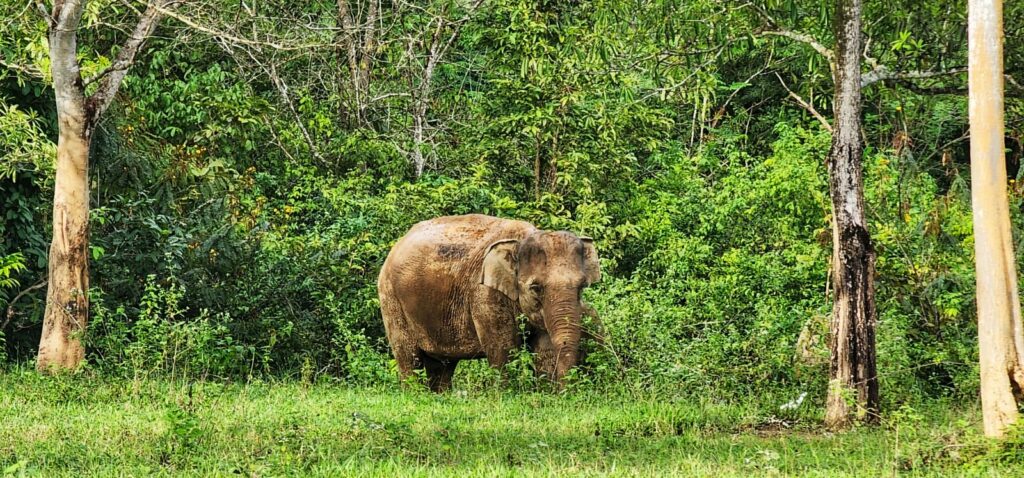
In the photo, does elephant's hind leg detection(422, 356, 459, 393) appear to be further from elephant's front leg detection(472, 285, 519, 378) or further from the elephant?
elephant's front leg detection(472, 285, 519, 378)

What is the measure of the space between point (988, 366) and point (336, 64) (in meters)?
16.5

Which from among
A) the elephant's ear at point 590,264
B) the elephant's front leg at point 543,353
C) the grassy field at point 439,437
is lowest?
the grassy field at point 439,437

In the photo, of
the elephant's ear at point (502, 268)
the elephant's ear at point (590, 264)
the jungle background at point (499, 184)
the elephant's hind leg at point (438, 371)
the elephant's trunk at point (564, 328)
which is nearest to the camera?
the jungle background at point (499, 184)

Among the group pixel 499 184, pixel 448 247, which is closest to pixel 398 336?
pixel 448 247

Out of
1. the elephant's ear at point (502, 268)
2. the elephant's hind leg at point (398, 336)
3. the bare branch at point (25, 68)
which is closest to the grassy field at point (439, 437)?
the elephant's ear at point (502, 268)

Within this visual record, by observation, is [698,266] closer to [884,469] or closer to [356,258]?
[356,258]

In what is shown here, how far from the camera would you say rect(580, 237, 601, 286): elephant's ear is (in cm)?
1417

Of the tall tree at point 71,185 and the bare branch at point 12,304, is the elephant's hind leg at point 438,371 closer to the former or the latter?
the tall tree at point 71,185

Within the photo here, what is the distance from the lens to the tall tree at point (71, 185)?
13250 millimetres

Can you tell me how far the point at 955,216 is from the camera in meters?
15.8

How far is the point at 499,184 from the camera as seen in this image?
20453 mm

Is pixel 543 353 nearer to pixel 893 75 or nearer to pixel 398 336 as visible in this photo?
pixel 398 336

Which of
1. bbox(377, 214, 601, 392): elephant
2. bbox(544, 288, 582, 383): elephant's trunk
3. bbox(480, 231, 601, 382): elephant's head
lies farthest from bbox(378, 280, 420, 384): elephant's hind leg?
bbox(544, 288, 582, 383): elephant's trunk

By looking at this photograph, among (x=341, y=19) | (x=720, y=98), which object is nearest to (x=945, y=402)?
(x=341, y=19)
